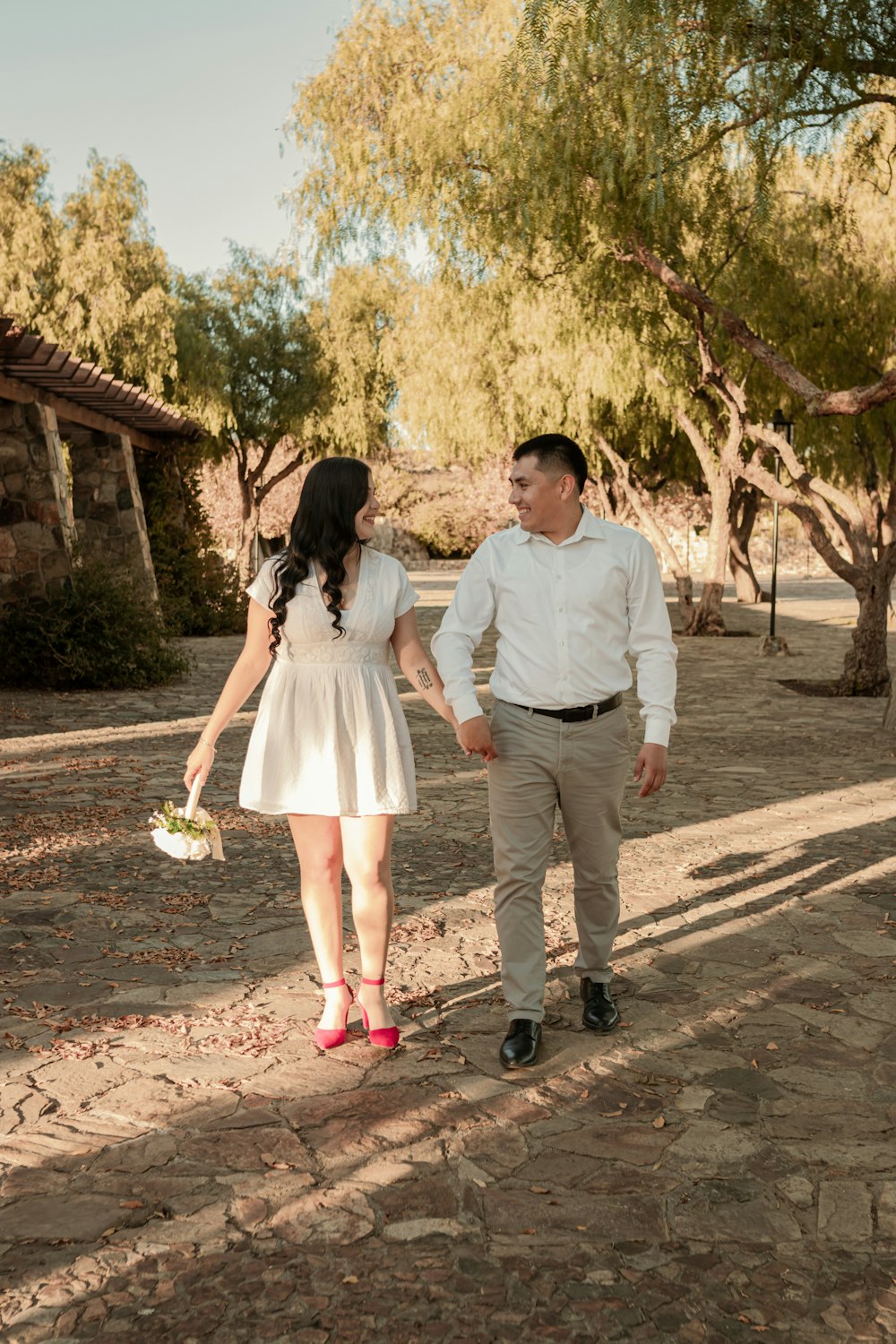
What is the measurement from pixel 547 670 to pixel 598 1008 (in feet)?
3.76

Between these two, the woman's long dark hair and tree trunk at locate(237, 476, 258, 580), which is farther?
tree trunk at locate(237, 476, 258, 580)

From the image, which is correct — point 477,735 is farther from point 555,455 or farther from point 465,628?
point 555,455

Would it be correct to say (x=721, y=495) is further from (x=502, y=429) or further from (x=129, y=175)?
(x=129, y=175)

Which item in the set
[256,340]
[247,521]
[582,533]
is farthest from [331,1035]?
[256,340]

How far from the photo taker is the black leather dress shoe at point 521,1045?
13.4 feet

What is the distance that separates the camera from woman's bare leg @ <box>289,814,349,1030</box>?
166 inches

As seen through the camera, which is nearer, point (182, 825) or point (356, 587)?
point (356, 587)

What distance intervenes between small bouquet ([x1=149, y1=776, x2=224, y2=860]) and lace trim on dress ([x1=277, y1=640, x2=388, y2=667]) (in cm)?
51

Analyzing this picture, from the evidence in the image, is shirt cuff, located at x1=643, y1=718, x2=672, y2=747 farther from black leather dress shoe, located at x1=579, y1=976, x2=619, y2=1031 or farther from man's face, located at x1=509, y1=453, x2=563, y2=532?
black leather dress shoe, located at x1=579, y1=976, x2=619, y2=1031

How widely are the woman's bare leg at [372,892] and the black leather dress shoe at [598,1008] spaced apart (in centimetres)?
66

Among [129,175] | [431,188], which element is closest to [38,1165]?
[431,188]

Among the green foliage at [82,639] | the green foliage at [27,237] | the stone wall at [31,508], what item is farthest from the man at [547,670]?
the green foliage at [27,237]

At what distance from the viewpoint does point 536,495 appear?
4133 mm

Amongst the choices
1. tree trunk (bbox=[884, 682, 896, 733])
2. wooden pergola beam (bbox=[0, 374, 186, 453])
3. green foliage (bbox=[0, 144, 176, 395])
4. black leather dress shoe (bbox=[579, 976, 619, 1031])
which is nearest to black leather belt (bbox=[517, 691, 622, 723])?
black leather dress shoe (bbox=[579, 976, 619, 1031])
